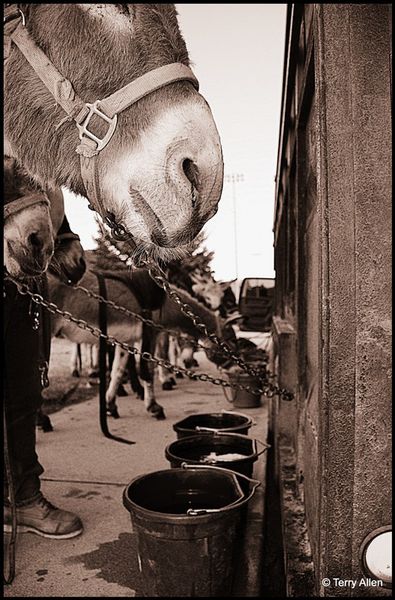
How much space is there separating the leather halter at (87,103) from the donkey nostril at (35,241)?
567 mm

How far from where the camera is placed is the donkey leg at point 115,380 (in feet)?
17.9

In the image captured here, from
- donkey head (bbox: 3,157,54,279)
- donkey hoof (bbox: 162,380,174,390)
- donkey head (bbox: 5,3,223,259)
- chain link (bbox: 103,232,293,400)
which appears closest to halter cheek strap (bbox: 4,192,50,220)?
donkey head (bbox: 3,157,54,279)

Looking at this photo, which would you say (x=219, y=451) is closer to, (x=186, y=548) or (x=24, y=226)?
(x=186, y=548)

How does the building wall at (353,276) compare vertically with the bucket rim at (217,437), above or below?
above

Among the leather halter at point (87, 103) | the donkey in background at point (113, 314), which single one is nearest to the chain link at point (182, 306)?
the leather halter at point (87, 103)

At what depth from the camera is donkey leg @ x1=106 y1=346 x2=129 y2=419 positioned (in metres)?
5.45

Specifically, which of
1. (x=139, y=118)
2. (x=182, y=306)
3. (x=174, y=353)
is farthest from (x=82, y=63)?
(x=174, y=353)

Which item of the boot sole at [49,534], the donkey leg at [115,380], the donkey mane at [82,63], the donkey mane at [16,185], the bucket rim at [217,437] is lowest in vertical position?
the boot sole at [49,534]

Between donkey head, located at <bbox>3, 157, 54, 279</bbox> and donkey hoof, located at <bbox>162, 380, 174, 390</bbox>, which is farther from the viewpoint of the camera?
donkey hoof, located at <bbox>162, 380, 174, 390</bbox>

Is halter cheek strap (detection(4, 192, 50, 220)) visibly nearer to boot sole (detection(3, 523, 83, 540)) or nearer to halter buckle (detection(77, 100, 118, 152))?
halter buckle (detection(77, 100, 118, 152))

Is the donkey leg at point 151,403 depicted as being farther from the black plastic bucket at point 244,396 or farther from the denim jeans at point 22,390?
the denim jeans at point 22,390

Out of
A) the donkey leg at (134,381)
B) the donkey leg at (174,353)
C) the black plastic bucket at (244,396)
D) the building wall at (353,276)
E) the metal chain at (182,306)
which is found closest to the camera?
the building wall at (353,276)

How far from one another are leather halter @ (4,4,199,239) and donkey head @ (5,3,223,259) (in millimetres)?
16

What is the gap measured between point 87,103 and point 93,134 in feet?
0.29
